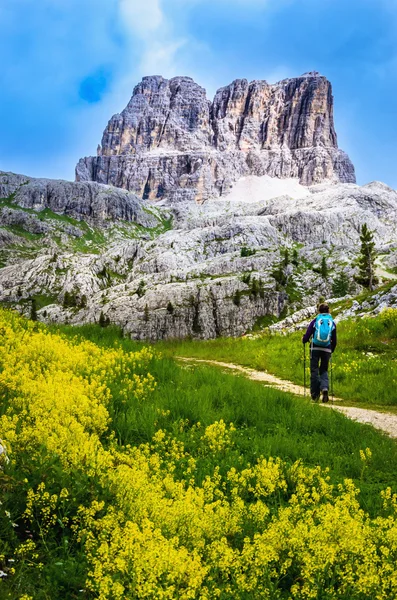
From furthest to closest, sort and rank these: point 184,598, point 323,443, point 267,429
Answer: point 267,429 < point 323,443 < point 184,598

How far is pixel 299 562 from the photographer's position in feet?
14.1

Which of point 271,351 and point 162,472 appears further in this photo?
point 271,351

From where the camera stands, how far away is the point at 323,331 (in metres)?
14.3

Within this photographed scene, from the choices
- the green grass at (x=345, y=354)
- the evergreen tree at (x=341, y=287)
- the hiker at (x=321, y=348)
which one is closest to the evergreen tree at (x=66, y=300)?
the evergreen tree at (x=341, y=287)

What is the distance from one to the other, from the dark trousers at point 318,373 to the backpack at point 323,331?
1.02 ft

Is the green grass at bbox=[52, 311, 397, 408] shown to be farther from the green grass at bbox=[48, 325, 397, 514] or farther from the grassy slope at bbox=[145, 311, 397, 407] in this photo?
the green grass at bbox=[48, 325, 397, 514]

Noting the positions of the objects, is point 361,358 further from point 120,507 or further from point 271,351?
point 120,507

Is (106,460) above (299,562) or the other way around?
above

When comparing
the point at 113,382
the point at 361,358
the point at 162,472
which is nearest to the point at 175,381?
the point at 113,382

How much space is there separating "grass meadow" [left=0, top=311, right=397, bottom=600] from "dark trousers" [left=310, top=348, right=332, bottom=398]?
114 inches

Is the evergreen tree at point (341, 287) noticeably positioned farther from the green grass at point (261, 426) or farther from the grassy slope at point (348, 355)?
the green grass at point (261, 426)

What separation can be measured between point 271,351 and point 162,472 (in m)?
17.1

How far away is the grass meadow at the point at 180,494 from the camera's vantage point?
3.75m

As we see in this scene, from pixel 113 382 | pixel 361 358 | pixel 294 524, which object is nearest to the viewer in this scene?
pixel 294 524
